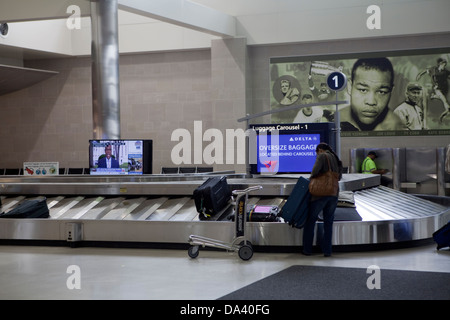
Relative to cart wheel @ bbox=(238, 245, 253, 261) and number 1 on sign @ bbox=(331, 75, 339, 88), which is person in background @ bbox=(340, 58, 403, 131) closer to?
number 1 on sign @ bbox=(331, 75, 339, 88)

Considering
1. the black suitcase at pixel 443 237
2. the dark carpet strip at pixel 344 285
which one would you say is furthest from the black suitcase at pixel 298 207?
the black suitcase at pixel 443 237

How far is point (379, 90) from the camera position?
1994 cm

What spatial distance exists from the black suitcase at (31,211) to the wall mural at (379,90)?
11.4 m

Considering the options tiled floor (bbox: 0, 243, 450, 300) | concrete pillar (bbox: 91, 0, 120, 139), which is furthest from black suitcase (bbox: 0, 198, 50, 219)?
concrete pillar (bbox: 91, 0, 120, 139)

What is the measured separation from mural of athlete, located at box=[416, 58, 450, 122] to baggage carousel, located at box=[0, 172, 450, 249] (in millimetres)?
7703

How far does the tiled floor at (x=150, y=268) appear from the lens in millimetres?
6664

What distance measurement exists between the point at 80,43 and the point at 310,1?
7.93 meters

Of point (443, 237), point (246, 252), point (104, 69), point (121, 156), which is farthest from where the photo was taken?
point (104, 69)

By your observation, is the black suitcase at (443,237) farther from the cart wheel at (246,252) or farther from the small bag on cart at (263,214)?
the cart wheel at (246,252)

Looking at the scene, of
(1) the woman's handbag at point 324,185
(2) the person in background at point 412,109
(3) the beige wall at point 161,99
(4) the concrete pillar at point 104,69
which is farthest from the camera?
(3) the beige wall at point 161,99

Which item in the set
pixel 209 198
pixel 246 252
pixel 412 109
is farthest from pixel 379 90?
pixel 246 252

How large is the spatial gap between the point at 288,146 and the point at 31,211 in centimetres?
451

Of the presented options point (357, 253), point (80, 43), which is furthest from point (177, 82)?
point (357, 253)

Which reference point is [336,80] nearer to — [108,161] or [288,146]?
[288,146]
